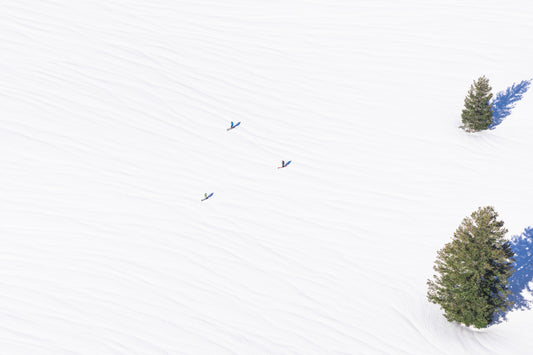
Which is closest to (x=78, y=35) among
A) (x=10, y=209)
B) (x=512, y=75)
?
(x=10, y=209)

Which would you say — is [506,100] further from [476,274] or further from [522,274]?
[476,274]

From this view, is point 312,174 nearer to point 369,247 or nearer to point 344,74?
point 369,247

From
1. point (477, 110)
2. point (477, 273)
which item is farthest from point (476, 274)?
point (477, 110)

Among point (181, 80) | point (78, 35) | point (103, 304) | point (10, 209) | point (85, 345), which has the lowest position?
point (85, 345)

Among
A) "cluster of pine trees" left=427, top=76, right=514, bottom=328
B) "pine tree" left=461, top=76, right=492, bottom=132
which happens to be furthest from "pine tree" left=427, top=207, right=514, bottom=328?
"pine tree" left=461, top=76, right=492, bottom=132

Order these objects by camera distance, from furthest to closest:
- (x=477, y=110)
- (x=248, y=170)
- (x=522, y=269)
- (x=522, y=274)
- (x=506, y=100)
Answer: (x=506, y=100)
(x=477, y=110)
(x=248, y=170)
(x=522, y=269)
(x=522, y=274)

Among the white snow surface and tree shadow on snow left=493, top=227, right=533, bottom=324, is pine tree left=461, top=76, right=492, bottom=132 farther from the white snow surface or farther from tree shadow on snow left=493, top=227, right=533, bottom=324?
tree shadow on snow left=493, top=227, right=533, bottom=324
